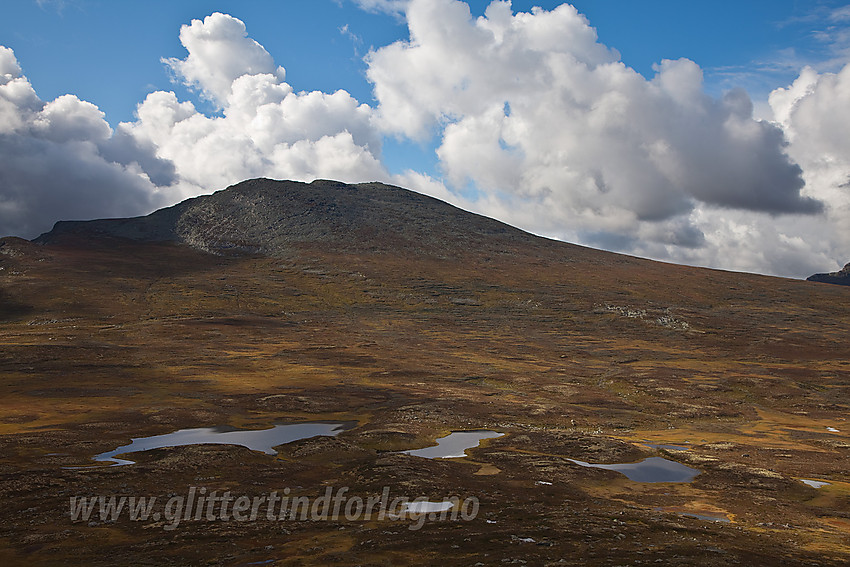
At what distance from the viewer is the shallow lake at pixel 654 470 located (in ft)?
139

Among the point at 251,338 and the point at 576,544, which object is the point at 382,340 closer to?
the point at 251,338

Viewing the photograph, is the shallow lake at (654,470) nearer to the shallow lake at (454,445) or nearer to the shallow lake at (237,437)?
the shallow lake at (454,445)

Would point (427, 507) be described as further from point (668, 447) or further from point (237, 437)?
point (668, 447)

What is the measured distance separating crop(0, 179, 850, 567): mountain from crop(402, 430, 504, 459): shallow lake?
5.08ft

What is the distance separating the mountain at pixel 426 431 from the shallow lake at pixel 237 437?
1851 millimetres

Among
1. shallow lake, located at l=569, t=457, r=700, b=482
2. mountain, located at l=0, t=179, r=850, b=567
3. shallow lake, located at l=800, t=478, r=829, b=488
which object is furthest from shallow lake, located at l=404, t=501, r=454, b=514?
shallow lake, located at l=800, t=478, r=829, b=488

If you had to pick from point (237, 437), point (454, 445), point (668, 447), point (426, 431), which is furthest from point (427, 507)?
point (668, 447)

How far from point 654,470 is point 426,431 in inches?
872

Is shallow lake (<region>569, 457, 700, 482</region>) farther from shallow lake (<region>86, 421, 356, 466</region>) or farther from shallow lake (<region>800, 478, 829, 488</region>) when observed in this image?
shallow lake (<region>86, 421, 356, 466</region>)

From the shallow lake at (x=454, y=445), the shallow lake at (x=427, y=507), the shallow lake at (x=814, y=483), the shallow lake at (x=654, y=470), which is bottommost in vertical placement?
the shallow lake at (x=454, y=445)

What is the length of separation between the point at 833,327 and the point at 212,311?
191 meters

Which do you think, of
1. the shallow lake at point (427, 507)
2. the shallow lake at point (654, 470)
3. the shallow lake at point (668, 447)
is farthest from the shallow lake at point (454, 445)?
the shallow lake at point (668, 447)

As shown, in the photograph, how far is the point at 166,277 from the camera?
198625 millimetres

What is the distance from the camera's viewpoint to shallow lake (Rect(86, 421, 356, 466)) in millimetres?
43906
